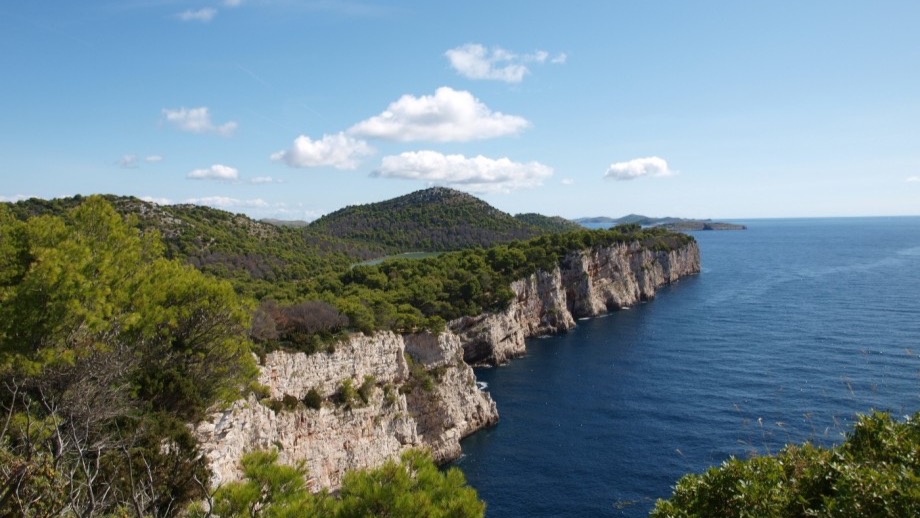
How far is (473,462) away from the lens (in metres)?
34.2

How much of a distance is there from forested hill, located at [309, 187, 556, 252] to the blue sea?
47.0m

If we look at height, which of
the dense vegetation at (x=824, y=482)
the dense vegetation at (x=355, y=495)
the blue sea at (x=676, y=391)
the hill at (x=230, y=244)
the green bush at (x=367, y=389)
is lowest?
the blue sea at (x=676, y=391)

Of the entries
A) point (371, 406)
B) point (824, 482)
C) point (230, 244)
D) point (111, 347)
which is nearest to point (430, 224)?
point (230, 244)

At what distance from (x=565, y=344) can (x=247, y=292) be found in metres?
34.0

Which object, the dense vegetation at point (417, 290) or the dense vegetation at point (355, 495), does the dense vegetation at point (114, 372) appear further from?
the dense vegetation at point (417, 290)

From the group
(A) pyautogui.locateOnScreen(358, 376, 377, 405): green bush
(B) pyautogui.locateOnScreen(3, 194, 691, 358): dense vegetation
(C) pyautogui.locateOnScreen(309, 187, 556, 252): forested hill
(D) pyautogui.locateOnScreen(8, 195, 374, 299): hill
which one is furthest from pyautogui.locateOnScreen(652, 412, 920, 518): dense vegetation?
(C) pyautogui.locateOnScreen(309, 187, 556, 252): forested hill

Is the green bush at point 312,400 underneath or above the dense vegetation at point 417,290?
underneath

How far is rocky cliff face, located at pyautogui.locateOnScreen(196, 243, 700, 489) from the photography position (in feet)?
78.9

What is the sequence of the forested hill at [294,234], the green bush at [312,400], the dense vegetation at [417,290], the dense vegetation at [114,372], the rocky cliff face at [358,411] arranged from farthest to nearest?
the forested hill at [294,234] → the dense vegetation at [417,290] → the green bush at [312,400] → the rocky cliff face at [358,411] → the dense vegetation at [114,372]

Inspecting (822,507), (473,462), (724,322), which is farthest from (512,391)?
(822,507)

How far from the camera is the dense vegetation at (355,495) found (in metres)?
9.95

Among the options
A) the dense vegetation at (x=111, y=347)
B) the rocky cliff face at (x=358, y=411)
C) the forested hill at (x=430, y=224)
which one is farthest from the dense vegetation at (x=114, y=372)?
the forested hill at (x=430, y=224)

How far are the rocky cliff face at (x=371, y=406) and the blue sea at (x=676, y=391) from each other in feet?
7.77

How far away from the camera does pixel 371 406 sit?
31.3 m
